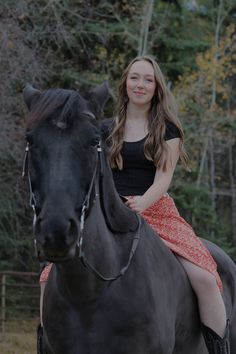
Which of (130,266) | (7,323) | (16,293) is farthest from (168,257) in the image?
(16,293)

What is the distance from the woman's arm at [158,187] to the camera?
4.93m

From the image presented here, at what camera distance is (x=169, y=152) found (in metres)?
5.16

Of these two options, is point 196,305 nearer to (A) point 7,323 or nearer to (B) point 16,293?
(A) point 7,323

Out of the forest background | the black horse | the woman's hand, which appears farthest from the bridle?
the forest background

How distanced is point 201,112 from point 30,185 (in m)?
18.8

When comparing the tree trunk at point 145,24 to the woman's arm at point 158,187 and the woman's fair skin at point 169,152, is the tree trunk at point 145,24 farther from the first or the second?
the woman's arm at point 158,187

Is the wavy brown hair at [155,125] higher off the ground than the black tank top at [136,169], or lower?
higher

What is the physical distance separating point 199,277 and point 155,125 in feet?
3.46

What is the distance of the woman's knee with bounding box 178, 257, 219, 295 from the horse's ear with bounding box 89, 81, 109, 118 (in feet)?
5.20

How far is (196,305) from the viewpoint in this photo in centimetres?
536

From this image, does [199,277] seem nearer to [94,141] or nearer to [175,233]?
[175,233]

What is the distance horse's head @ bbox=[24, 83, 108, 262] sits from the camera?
3.54 metres

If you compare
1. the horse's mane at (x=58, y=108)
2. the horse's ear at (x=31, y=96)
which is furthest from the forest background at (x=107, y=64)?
the horse's mane at (x=58, y=108)

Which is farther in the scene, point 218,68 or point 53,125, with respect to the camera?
point 218,68
